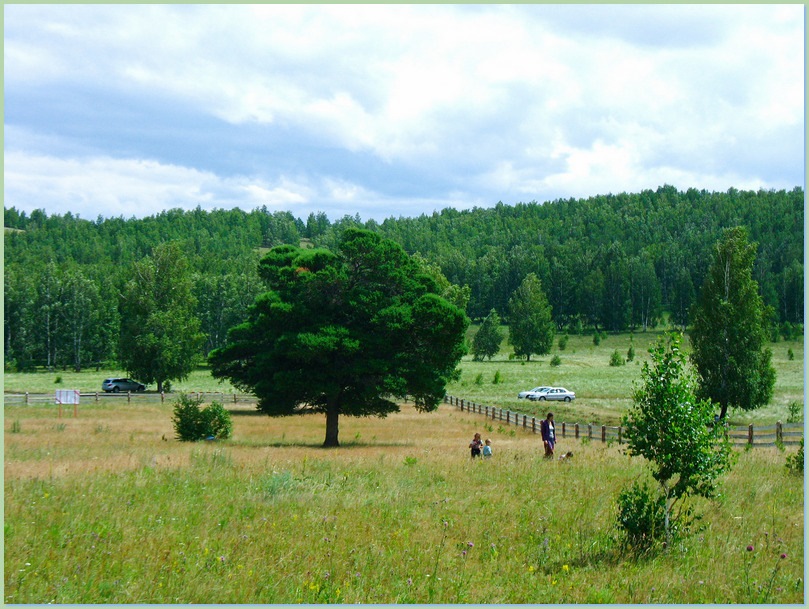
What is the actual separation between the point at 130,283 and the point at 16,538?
62308 mm

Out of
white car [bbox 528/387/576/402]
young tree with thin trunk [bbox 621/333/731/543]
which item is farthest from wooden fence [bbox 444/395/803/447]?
white car [bbox 528/387/576/402]

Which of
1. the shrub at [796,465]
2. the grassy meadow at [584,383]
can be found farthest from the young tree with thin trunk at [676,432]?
the grassy meadow at [584,383]

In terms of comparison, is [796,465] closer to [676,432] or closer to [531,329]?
[676,432]

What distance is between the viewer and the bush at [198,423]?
1181 inches

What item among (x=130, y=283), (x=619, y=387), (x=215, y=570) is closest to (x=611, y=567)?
(x=215, y=570)

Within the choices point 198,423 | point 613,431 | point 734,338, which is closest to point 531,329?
point 734,338

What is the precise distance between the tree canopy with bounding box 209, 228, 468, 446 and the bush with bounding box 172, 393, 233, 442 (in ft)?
5.98

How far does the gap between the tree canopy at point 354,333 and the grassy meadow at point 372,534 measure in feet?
32.7

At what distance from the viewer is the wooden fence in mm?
27297

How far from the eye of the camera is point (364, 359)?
30.4m

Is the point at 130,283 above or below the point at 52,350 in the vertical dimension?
above

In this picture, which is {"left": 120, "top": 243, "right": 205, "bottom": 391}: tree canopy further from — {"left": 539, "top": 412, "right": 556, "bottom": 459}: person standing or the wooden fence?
{"left": 539, "top": 412, "right": 556, "bottom": 459}: person standing

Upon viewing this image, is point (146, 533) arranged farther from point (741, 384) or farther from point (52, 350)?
point (52, 350)

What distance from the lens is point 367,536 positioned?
10.9m
